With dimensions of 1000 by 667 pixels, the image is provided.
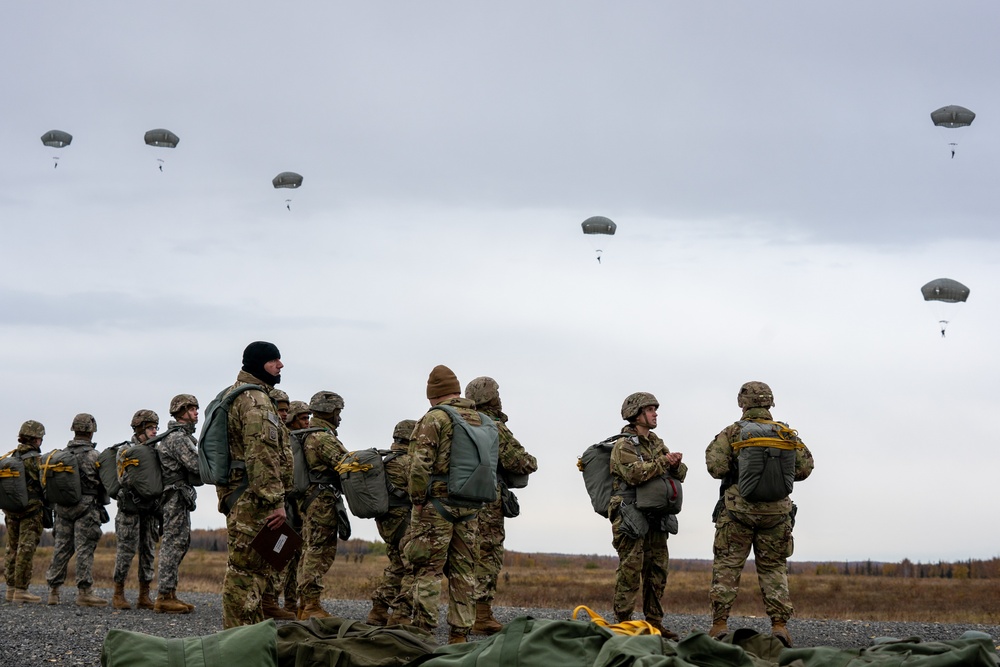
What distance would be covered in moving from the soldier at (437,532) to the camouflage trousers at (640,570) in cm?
306

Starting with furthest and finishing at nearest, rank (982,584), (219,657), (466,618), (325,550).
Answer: (982,584) → (325,550) → (466,618) → (219,657)

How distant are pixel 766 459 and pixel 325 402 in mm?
5558

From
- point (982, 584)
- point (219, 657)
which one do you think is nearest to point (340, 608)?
point (219, 657)

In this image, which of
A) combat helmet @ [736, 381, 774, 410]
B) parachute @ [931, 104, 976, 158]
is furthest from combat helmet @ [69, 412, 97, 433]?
parachute @ [931, 104, 976, 158]

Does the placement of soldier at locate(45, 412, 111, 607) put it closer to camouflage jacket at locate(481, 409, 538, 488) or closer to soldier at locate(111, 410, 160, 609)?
soldier at locate(111, 410, 160, 609)

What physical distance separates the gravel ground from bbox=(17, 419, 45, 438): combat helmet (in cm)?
262

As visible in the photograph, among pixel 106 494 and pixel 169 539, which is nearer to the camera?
pixel 169 539

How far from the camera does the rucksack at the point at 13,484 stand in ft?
56.1

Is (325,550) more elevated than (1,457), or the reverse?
(1,457)

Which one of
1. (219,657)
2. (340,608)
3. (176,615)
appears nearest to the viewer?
(219,657)

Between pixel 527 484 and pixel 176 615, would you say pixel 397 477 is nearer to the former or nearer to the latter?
pixel 527 484

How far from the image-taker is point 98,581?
87.9 feet

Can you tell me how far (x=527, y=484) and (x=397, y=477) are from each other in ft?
5.10

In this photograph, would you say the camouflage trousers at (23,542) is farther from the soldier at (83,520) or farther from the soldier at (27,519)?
the soldier at (83,520)
